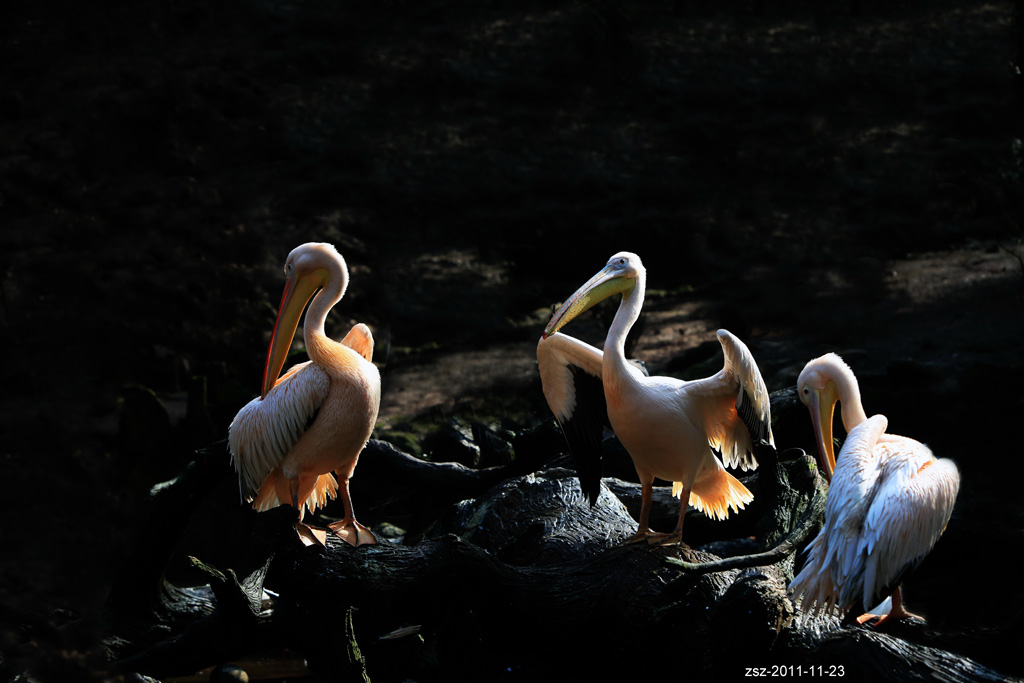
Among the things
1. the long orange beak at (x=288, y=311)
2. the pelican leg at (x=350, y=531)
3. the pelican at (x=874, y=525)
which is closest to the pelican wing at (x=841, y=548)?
the pelican at (x=874, y=525)

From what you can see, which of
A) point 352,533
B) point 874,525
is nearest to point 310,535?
point 352,533

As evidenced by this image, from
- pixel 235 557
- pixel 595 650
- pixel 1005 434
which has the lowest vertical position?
pixel 235 557

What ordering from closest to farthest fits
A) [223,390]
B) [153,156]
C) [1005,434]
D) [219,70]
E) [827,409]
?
[827,409], [1005,434], [223,390], [153,156], [219,70]

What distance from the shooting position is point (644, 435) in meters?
3.95

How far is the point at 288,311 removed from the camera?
15.2 feet

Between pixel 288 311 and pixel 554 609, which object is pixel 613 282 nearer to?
pixel 554 609

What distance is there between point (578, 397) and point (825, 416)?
1018 millimetres

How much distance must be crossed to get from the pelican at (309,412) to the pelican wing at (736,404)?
4.53ft

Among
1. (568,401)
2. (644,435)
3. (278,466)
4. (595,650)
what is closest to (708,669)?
(595,650)

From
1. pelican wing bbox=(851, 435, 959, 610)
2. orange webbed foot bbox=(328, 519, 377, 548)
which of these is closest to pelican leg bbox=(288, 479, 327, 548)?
orange webbed foot bbox=(328, 519, 377, 548)

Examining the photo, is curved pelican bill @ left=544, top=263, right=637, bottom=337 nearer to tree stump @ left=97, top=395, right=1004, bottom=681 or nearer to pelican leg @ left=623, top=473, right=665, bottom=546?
pelican leg @ left=623, top=473, right=665, bottom=546

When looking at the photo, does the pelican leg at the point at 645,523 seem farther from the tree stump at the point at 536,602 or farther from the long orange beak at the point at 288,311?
the long orange beak at the point at 288,311

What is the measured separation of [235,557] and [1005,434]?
525cm

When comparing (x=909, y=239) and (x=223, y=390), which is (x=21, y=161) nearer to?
(x=223, y=390)
